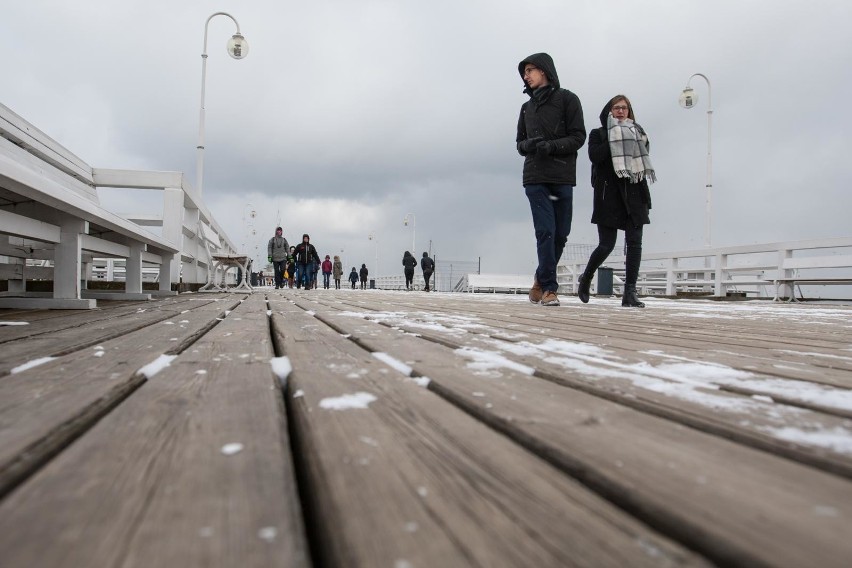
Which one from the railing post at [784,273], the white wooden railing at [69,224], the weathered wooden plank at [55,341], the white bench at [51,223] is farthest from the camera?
the railing post at [784,273]

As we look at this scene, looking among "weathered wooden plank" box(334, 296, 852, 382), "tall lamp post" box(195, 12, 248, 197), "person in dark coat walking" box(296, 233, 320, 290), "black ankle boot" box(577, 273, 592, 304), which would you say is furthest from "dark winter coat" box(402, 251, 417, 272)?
"weathered wooden plank" box(334, 296, 852, 382)

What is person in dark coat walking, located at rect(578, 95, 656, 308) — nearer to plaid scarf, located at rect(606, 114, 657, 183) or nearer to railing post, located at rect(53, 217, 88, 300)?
plaid scarf, located at rect(606, 114, 657, 183)

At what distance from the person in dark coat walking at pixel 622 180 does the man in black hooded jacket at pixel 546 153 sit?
0.80 feet

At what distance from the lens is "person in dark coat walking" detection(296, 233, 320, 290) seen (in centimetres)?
1448

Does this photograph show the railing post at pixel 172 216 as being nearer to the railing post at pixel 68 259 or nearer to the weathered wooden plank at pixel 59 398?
the railing post at pixel 68 259

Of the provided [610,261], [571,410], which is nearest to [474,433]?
[571,410]

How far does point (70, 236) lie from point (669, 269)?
1061cm

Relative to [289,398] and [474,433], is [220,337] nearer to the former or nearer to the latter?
[289,398]

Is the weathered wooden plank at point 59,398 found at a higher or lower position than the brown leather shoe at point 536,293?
lower

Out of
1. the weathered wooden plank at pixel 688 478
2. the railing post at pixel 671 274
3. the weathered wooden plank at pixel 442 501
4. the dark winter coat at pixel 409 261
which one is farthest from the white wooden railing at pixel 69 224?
the dark winter coat at pixel 409 261

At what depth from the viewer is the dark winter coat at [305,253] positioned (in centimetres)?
1461

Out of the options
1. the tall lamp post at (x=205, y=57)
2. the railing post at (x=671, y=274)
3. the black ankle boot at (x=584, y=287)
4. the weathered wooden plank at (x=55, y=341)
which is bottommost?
the weathered wooden plank at (x=55, y=341)

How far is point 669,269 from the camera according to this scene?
10.9 meters

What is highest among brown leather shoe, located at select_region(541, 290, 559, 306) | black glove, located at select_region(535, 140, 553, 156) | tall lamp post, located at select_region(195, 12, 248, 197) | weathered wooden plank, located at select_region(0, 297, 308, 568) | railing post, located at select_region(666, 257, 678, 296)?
tall lamp post, located at select_region(195, 12, 248, 197)
